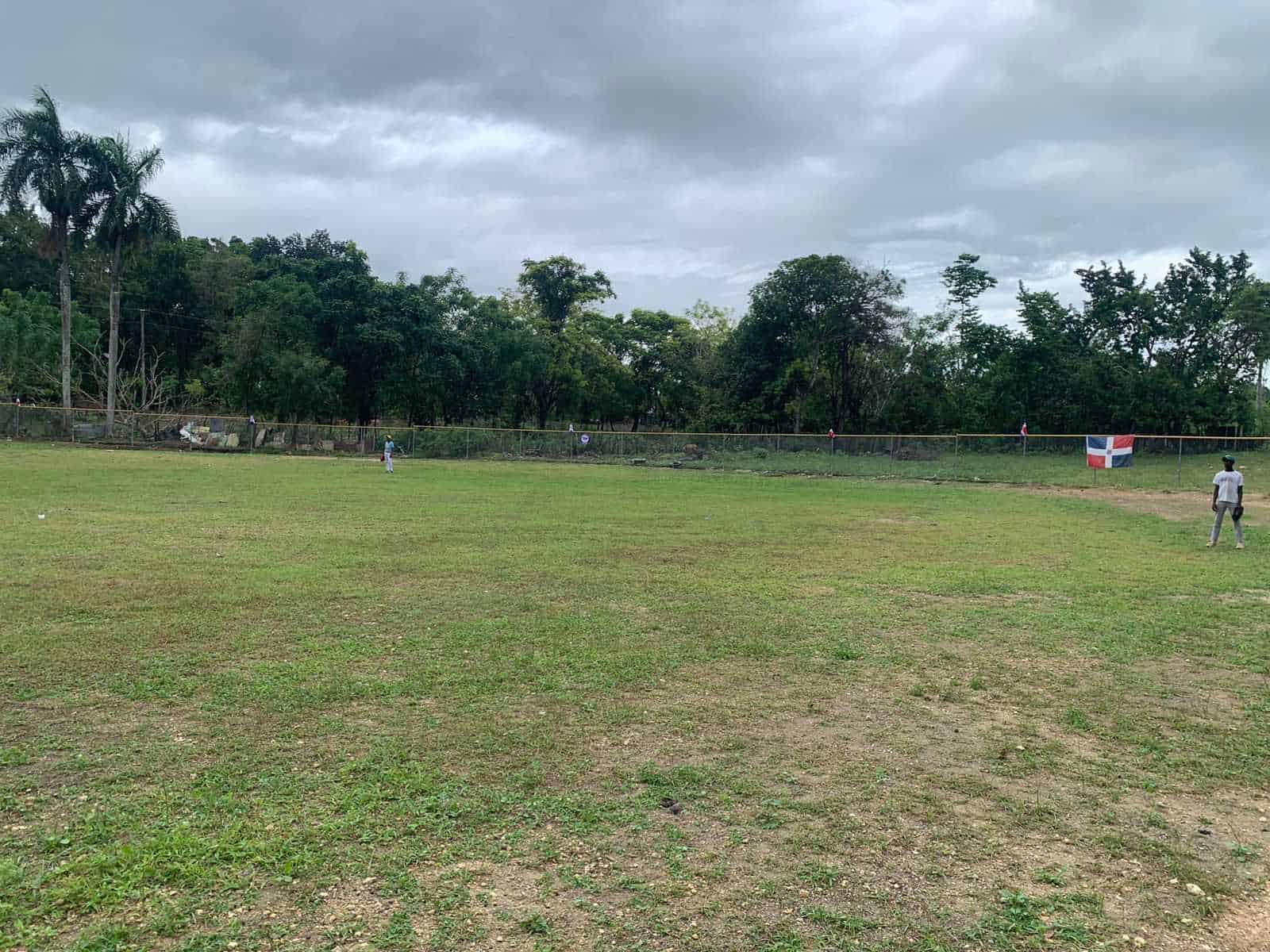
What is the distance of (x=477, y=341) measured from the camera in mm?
52469

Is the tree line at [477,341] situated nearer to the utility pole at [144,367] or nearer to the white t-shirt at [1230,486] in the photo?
the utility pole at [144,367]

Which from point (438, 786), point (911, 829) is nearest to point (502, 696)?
point (438, 786)

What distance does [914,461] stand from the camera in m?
34.8

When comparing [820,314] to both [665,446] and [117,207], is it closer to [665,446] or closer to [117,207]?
[665,446]

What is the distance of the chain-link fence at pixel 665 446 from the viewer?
3278cm

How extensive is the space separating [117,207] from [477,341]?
20.6 meters

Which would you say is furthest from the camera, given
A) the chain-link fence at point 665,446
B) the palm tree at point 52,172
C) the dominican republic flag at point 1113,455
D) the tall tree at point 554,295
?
the tall tree at point 554,295

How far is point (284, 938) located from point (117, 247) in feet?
169

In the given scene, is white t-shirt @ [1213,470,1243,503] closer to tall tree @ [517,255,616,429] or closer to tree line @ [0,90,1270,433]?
tree line @ [0,90,1270,433]

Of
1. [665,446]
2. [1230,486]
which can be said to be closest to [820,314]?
[665,446]

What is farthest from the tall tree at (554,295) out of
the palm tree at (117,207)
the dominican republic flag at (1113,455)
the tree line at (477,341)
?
the dominican republic flag at (1113,455)

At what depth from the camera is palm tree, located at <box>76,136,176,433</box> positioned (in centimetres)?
4353

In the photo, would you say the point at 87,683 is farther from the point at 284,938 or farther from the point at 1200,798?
the point at 1200,798

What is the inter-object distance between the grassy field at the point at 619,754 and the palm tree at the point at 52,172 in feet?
135
